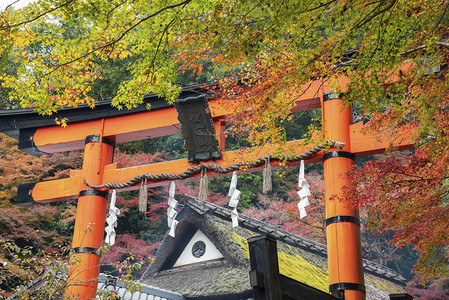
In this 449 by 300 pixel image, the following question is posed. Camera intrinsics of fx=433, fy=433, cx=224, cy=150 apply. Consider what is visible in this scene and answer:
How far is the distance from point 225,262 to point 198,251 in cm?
99

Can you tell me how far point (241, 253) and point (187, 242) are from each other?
1.88m

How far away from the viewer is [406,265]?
18406 millimetres

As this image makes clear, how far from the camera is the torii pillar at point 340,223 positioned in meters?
5.38

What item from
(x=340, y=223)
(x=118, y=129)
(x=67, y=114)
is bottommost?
(x=340, y=223)

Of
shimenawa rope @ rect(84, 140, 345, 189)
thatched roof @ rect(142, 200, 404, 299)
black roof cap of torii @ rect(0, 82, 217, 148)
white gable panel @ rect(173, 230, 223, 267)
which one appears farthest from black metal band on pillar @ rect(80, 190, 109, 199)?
white gable panel @ rect(173, 230, 223, 267)

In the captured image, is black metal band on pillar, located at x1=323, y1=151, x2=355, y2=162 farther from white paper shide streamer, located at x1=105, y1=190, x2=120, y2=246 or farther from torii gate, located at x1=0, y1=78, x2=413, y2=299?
white paper shide streamer, located at x1=105, y1=190, x2=120, y2=246

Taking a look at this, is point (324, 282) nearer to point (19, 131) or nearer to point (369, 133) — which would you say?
point (369, 133)

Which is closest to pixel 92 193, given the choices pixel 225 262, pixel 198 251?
pixel 225 262

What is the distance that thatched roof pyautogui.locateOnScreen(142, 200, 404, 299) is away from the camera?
8969 millimetres

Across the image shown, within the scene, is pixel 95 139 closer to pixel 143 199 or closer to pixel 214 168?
pixel 143 199

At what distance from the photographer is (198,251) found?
10.4m

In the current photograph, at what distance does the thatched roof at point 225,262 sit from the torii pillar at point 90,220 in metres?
2.90

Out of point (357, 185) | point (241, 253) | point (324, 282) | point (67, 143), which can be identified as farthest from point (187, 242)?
point (357, 185)

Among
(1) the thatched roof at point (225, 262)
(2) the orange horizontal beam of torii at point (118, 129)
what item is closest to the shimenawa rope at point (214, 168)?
(2) the orange horizontal beam of torii at point (118, 129)
